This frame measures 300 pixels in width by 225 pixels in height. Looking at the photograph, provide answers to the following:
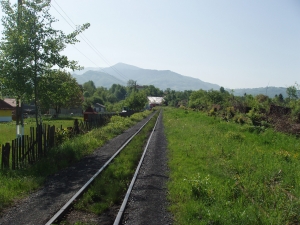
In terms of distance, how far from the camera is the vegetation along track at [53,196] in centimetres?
600

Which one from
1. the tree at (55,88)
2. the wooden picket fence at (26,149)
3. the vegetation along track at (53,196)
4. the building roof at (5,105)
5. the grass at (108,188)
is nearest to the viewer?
the vegetation along track at (53,196)

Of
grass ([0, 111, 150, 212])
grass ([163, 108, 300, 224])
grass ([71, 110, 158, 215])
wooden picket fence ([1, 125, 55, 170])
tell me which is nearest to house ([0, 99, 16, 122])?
grass ([0, 111, 150, 212])

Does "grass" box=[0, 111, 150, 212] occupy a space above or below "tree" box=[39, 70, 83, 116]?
below

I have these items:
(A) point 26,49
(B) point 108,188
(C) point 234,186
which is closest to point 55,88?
(A) point 26,49

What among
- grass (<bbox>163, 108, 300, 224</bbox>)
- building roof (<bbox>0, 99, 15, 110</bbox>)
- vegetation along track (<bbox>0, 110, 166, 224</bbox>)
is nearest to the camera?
grass (<bbox>163, 108, 300, 224</bbox>)

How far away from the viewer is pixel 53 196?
736cm

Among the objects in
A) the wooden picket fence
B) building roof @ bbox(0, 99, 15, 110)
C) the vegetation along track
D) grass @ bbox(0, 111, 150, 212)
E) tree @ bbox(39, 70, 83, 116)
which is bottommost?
the vegetation along track

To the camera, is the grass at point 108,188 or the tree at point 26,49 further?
the tree at point 26,49

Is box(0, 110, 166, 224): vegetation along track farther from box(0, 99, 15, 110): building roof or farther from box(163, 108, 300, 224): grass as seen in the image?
box(0, 99, 15, 110): building roof

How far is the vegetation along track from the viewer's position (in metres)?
6.00

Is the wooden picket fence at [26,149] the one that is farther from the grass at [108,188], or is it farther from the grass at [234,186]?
the grass at [234,186]

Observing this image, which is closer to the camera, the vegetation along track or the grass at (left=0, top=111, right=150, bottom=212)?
the vegetation along track

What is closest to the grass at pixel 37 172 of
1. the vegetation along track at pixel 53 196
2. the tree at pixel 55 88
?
the vegetation along track at pixel 53 196

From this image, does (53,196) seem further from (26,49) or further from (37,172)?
(26,49)
